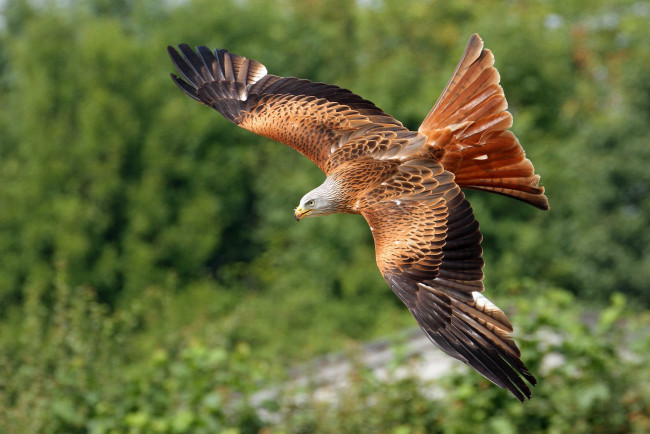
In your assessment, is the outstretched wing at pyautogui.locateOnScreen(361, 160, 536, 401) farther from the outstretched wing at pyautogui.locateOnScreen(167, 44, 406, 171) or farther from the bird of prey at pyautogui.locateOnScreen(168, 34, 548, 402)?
the outstretched wing at pyautogui.locateOnScreen(167, 44, 406, 171)

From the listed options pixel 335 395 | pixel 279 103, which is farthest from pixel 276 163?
pixel 279 103

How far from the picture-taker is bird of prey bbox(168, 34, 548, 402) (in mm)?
4793

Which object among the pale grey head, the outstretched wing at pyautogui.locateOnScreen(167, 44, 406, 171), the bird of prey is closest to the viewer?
the bird of prey

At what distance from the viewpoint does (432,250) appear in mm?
4984

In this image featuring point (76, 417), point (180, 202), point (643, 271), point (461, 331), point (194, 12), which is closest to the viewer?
point (461, 331)

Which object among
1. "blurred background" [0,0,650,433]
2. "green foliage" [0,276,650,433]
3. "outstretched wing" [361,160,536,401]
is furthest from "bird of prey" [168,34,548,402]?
"blurred background" [0,0,650,433]

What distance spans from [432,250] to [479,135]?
26.4 inches

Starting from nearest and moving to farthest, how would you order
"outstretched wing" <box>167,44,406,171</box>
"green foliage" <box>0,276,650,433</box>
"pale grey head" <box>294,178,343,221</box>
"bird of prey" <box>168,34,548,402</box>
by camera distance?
"bird of prey" <box>168,34,548,402</box>, "pale grey head" <box>294,178,343,221</box>, "outstretched wing" <box>167,44,406,171</box>, "green foliage" <box>0,276,650,433</box>

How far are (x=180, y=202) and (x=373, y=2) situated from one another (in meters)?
11.4

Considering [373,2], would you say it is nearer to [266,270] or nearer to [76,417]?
[266,270]

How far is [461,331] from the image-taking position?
4777 mm

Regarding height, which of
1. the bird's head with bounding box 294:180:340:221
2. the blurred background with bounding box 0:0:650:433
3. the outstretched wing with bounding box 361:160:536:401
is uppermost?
the blurred background with bounding box 0:0:650:433

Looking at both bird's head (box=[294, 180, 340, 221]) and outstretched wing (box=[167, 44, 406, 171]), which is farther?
outstretched wing (box=[167, 44, 406, 171])

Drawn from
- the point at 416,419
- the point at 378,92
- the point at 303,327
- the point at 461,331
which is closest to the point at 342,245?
the point at 303,327
